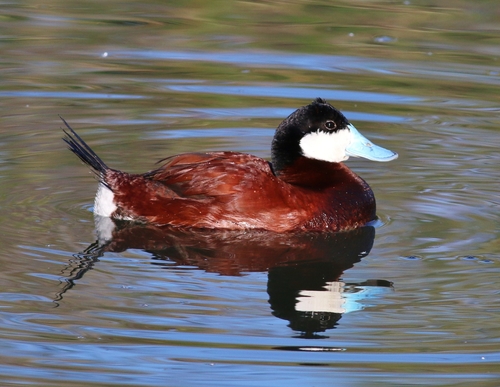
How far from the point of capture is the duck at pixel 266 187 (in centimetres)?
570

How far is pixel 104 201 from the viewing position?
19.4ft

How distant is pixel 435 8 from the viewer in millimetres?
10594

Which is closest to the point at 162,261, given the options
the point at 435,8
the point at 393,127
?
the point at 393,127

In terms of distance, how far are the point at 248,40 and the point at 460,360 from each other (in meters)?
6.41

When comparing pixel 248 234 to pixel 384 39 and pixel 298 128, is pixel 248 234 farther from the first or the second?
pixel 384 39

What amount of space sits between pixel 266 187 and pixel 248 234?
29 centimetres

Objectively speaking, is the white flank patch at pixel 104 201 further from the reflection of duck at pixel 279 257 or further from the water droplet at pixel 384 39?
the water droplet at pixel 384 39

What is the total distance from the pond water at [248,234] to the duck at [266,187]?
0.42 ft

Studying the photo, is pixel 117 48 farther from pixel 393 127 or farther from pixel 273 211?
pixel 273 211

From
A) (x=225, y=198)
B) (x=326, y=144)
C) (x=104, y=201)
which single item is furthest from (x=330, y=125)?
(x=104, y=201)

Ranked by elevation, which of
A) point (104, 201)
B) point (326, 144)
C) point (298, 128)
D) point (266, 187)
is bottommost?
point (104, 201)

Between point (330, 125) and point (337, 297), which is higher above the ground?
point (330, 125)

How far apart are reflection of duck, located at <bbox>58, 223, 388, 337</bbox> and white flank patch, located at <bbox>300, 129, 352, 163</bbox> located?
49 centimetres

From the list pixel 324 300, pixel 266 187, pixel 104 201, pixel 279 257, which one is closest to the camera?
pixel 324 300
